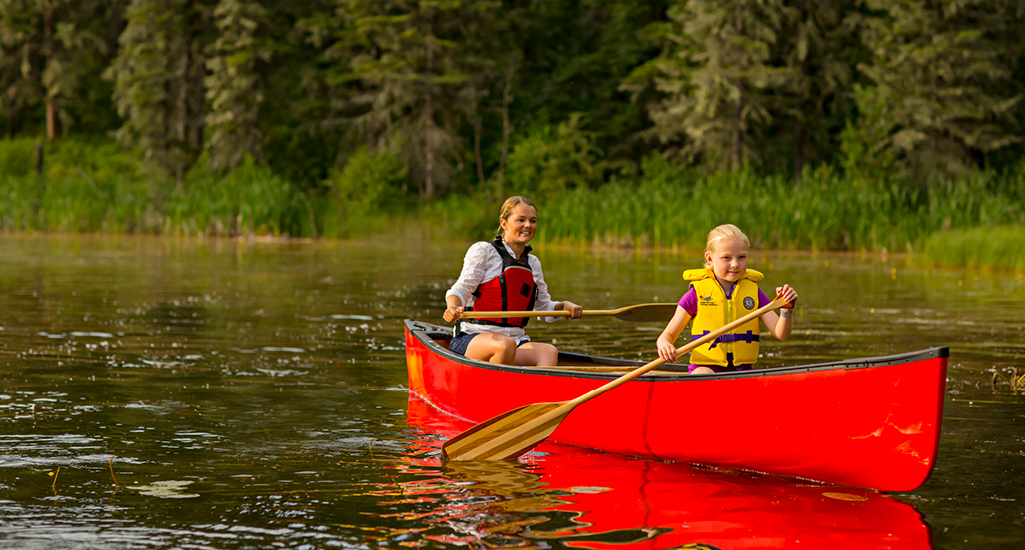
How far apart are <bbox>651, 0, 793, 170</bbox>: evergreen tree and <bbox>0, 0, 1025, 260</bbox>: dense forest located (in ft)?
0.24

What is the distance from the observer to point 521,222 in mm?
6465

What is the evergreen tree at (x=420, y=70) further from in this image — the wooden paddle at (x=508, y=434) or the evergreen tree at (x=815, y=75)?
the wooden paddle at (x=508, y=434)

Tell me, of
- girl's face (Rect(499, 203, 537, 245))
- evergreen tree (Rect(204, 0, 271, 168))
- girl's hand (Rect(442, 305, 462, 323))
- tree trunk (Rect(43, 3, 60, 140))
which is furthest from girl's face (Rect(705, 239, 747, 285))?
tree trunk (Rect(43, 3, 60, 140))

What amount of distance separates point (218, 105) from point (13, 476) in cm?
3074

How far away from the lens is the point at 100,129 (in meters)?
43.3

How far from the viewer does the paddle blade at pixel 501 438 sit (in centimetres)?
538

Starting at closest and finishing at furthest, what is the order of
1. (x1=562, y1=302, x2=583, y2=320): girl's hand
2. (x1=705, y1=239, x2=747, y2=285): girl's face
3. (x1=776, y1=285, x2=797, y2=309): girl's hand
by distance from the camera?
(x1=776, y1=285, x2=797, y2=309): girl's hand → (x1=705, y1=239, x2=747, y2=285): girl's face → (x1=562, y1=302, x2=583, y2=320): girl's hand

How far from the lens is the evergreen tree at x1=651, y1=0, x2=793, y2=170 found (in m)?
27.5

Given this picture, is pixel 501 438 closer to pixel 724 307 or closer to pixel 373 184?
pixel 724 307

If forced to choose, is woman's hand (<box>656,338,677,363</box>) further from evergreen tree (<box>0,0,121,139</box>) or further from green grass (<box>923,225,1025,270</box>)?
evergreen tree (<box>0,0,121,139</box>)

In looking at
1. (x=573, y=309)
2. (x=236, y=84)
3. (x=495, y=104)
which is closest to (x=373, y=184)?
(x=236, y=84)

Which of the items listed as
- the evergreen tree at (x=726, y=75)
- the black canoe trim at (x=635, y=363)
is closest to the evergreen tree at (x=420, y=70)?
the evergreen tree at (x=726, y=75)

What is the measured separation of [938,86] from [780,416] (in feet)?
80.4

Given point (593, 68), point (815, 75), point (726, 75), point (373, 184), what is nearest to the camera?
point (726, 75)
